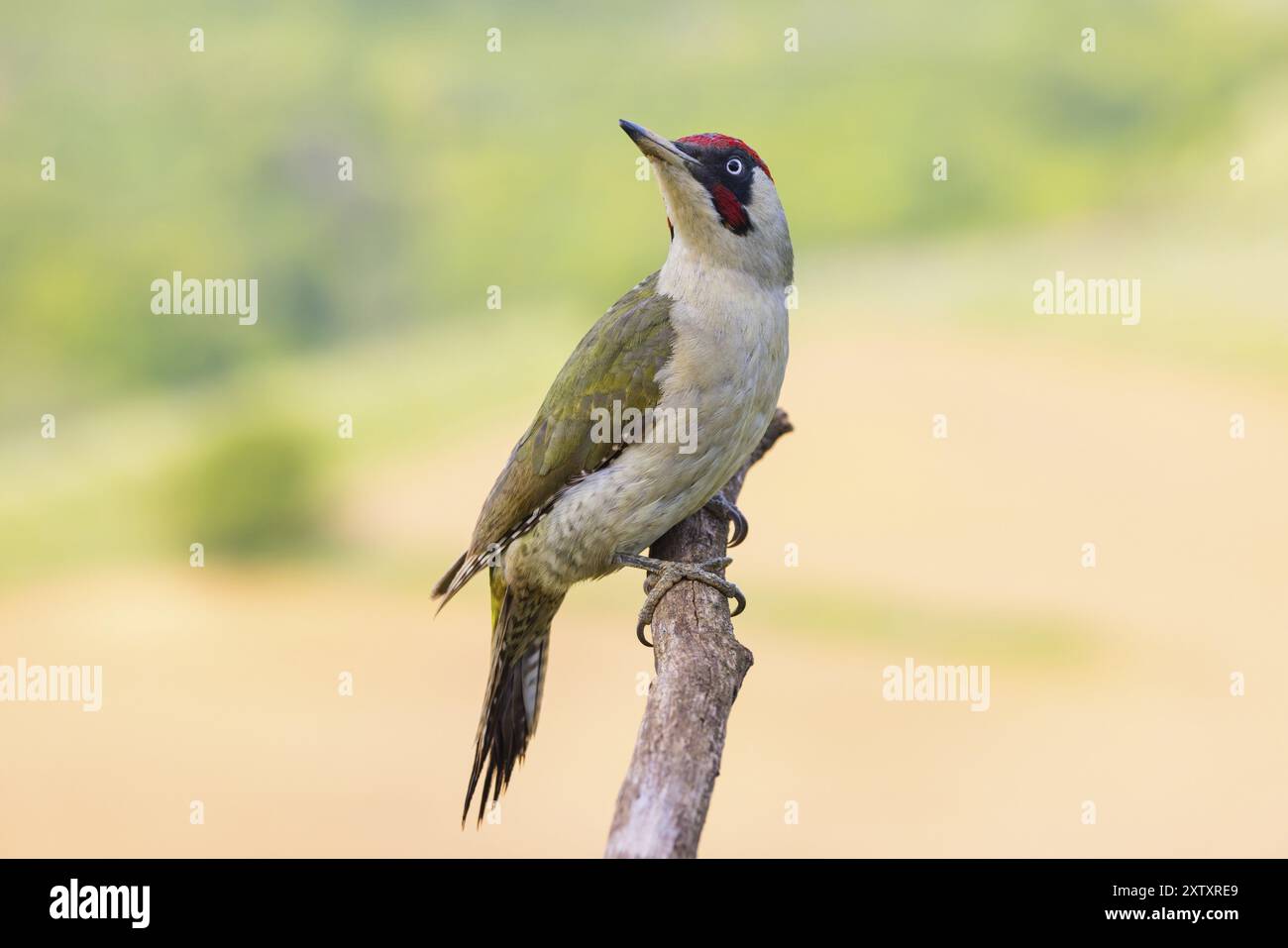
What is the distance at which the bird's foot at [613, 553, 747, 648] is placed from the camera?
421 cm

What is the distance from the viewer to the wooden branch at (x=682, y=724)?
9.18 feet

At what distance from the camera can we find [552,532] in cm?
435

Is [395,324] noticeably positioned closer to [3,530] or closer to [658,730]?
[3,530]

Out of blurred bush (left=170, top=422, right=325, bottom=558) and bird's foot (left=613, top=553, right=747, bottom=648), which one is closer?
bird's foot (left=613, top=553, right=747, bottom=648)

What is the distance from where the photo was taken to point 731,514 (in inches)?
193

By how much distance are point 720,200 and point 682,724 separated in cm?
184

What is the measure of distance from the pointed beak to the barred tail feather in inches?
59.8

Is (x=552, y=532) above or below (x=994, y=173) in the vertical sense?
below

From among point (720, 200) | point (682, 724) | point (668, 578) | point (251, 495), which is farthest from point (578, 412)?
point (251, 495)

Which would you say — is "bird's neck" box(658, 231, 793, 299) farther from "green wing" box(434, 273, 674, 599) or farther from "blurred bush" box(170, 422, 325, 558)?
"blurred bush" box(170, 422, 325, 558)

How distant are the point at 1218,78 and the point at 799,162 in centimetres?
793

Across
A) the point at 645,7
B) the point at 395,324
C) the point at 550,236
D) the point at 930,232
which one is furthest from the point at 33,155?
the point at 930,232

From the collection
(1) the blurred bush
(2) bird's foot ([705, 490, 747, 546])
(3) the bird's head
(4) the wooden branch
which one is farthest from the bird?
(1) the blurred bush

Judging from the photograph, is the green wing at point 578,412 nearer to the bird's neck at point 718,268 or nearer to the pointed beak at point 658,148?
the bird's neck at point 718,268
